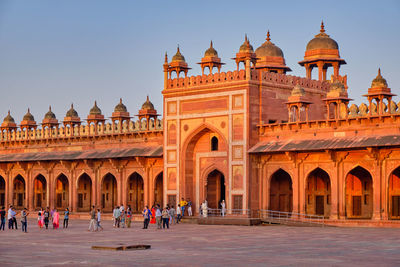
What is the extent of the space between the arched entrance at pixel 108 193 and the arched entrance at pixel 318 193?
13521 millimetres

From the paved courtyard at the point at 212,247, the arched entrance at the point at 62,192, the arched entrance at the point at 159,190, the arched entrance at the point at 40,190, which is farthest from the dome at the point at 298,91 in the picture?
the arched entrance at the point at 40,190

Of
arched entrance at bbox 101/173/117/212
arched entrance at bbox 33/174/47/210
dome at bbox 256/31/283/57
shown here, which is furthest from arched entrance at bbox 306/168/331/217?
arched entrance at bbox 33/174/47/210

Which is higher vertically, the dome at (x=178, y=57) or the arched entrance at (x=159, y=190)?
the dome at (x=178, y=57)

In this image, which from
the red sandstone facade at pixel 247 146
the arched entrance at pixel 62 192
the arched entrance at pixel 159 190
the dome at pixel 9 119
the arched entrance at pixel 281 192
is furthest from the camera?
the dome at pixel 9 119

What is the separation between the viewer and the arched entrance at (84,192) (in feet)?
153

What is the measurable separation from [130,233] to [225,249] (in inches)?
324

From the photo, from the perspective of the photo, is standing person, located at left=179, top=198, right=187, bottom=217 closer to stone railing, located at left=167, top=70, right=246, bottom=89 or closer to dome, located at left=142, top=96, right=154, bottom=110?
stone railing, located at left=167, top=70, right=246, bottom=89

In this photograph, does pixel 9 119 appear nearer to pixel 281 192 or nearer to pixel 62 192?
pixel 62 192

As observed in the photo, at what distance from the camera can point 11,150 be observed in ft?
161

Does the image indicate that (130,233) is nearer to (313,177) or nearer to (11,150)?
(313,177)

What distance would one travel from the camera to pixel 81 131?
145 feet

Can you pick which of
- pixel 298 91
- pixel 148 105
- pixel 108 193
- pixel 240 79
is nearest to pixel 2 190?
pixel 108 193

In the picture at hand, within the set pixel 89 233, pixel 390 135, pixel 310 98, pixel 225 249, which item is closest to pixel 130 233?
pixel 89 233

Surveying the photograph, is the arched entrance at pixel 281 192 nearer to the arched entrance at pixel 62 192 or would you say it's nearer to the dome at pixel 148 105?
the dome at pixel 148 105
